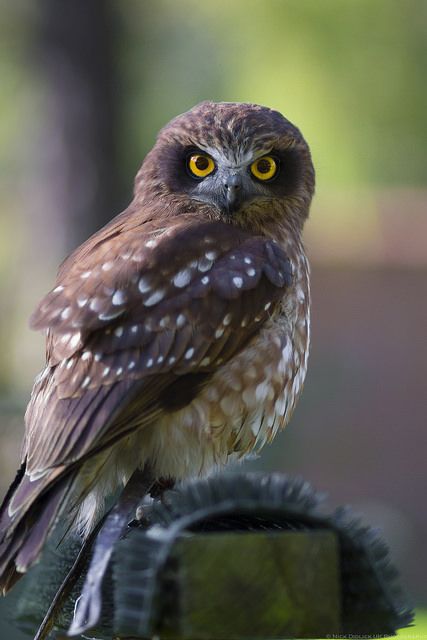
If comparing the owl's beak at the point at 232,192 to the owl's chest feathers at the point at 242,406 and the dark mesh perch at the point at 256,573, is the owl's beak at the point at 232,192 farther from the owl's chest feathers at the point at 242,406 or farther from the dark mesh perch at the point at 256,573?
the dark mesh perch at the point at 256,573

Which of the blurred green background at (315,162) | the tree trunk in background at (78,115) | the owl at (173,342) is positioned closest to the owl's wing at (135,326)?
the owl at (173,342)

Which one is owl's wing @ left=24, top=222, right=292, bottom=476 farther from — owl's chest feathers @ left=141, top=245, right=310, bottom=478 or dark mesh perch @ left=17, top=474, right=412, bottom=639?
dark mesh perch @ left=17, top=474, right=412, bottom=639

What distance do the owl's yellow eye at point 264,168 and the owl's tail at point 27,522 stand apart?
1559 mm

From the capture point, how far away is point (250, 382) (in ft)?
12.1

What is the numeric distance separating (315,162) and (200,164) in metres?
6.03

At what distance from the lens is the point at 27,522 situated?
3.07 metres

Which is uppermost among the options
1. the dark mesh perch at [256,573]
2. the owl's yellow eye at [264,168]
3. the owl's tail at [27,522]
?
the owl's yellow eye at [264,168]

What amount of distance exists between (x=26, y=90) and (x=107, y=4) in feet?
6.30

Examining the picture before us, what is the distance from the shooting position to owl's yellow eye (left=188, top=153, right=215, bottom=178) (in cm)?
419

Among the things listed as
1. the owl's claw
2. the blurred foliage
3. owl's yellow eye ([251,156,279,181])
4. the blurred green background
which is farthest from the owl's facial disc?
the blurred foliage

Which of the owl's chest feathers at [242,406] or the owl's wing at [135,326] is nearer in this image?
the owl's wing at [135,326]

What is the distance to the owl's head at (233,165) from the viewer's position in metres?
4.09

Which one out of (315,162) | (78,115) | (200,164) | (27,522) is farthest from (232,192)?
(315,162)

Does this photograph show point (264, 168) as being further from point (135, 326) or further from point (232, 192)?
point (135, 326)
